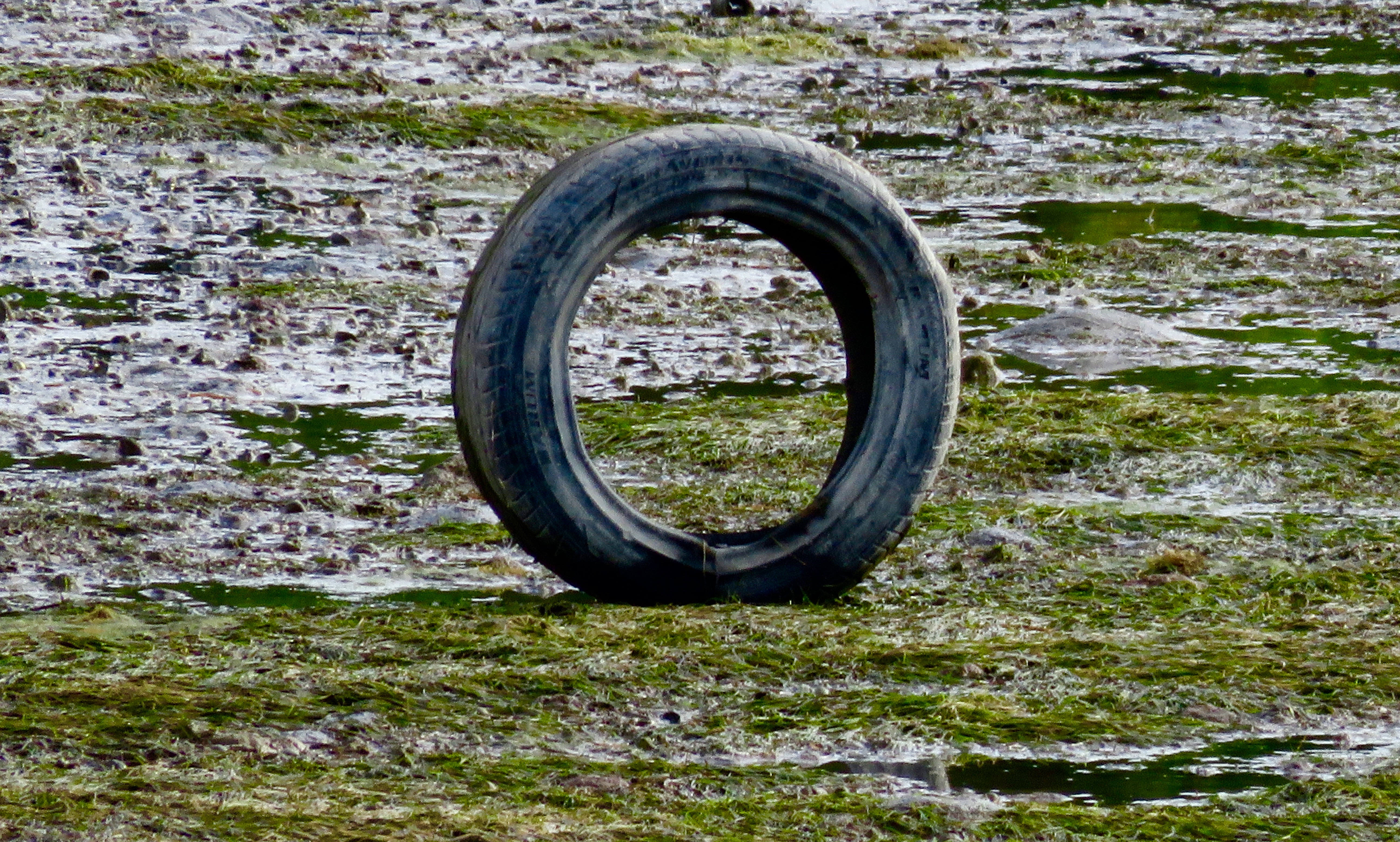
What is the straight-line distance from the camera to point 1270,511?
597 centimetres

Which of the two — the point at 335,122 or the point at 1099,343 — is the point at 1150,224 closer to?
the point at 1099,343

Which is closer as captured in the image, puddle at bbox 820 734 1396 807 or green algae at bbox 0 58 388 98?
puddle at bbox 820 734 1396 807

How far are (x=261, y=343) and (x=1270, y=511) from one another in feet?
11.7

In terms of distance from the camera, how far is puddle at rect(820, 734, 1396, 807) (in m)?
4.09

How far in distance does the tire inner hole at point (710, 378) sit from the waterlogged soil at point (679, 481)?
3cm

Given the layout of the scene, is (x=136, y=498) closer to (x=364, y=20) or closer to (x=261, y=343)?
(x=261, y=343)

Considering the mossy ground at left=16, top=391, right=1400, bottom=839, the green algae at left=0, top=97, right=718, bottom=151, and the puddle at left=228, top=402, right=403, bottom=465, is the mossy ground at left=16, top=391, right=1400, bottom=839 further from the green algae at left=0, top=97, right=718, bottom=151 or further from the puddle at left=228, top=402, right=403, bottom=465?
the green algae at left=0, top=97, right=718, bottom=151

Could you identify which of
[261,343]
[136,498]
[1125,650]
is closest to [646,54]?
[261,343]

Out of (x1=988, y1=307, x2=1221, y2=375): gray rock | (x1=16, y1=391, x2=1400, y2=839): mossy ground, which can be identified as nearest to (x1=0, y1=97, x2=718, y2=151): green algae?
(x1=988, y1=307, x2=1221, y2=375): gray rock

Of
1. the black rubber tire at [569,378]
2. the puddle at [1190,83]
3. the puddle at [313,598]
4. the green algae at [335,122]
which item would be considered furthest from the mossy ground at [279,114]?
the puddle at [313,598]

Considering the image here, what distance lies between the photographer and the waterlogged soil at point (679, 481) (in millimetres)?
4086

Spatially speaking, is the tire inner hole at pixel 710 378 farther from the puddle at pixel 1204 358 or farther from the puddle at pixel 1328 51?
the puddle at pixel 1328 51

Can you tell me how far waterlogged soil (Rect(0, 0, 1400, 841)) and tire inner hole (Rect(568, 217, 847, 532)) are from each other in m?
0.03

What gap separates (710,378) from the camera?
7320 mm
